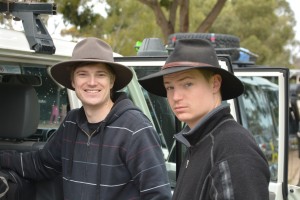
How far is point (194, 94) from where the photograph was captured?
193 centimetres

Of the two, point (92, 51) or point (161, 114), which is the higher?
point (92, 51)

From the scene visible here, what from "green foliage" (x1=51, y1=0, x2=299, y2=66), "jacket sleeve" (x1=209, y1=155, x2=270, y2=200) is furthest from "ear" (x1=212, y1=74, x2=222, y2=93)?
"green foliage" (x1=51, y1=0, x2=299, y2=66)

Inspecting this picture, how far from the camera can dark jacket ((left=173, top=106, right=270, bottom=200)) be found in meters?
1.67

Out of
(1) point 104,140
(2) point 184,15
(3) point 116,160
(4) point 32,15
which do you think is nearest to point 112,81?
(1) point 104,140

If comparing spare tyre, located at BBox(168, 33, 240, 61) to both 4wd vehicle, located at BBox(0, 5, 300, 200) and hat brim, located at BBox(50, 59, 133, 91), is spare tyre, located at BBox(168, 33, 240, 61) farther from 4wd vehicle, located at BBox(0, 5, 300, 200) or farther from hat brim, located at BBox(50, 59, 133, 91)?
hat brim, located at BBox(50, 59, 133, 91)

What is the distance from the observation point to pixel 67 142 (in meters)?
2.75

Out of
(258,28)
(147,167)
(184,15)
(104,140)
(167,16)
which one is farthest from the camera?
(258,28)

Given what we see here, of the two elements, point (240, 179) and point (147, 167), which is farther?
point (147, 167)

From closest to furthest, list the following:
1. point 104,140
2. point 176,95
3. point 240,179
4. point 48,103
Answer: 1. point 240,179
2. point 176,95
3. point 104,140
4. point 48,103

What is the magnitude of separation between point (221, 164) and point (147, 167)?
31.0 inches

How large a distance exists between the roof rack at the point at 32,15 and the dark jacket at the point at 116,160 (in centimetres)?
43

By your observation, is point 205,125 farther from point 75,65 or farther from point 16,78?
point 16,78

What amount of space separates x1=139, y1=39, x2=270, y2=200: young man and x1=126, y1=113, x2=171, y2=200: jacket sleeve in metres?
0.48

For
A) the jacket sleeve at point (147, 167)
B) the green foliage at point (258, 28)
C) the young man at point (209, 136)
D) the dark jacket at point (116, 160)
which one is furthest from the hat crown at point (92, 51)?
the green foliage at point (258, 28)
